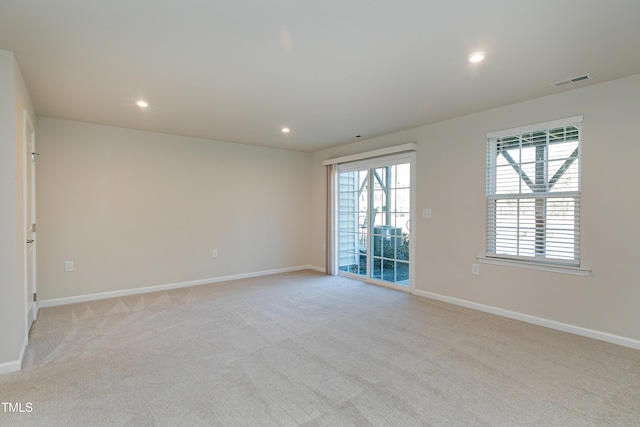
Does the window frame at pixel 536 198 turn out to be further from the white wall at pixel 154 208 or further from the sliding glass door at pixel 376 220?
the white wall at pixel 154 208

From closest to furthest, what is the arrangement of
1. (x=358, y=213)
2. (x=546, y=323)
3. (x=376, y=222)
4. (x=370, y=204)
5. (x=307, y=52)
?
(x=307, y=52) → (x=546, y=323) → (x=376, y=222) → (x=370, y=204) → (x=358, y=213)

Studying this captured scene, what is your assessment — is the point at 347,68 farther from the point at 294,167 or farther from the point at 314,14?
the point at 294,167

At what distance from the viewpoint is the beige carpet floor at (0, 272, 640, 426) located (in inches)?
78.2

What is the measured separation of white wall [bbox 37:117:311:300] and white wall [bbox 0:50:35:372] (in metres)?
1.89

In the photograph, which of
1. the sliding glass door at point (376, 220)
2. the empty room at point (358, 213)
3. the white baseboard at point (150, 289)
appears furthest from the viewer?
the sliding glass door at point (376, 220)

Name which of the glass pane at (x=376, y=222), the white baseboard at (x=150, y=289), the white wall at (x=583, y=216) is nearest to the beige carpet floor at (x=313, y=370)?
the white baseboard at (x=150, y=289)

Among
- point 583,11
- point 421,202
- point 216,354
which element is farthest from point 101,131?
point 583,11

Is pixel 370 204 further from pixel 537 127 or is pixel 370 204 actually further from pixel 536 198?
pixel 537 127

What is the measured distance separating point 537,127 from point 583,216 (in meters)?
1.05

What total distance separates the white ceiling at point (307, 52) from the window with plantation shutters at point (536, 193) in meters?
0.48

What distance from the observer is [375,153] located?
17.2 ft

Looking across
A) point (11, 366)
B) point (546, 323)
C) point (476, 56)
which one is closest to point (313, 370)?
point (11, 366)

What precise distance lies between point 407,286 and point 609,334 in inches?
91.5

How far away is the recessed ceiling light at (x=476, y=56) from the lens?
2504 mm
